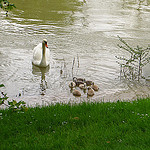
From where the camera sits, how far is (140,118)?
5719 mm

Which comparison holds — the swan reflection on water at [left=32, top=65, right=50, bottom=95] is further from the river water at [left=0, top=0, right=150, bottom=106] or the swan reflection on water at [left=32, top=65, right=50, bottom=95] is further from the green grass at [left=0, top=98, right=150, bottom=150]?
the green grass at [left=0, top=98, right=150, bottom=150]

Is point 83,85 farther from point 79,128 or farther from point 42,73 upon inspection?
point 79,128

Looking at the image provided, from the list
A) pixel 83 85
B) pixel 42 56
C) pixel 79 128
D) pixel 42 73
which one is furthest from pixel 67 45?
pixel 79 128

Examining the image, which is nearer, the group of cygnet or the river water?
the group of cygnet

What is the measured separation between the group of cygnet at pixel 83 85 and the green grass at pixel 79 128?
9.02ft

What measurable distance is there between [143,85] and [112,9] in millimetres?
14459

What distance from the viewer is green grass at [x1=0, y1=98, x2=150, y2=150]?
486 cm

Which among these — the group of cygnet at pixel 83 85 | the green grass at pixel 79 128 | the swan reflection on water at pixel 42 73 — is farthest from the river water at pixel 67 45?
the green grass at pixel 79 128

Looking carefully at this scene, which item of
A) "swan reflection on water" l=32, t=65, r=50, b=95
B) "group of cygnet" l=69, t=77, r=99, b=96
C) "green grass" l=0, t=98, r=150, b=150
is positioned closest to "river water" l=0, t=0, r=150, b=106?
"swan reflection on water" l=32, t=65, r=50, b=95

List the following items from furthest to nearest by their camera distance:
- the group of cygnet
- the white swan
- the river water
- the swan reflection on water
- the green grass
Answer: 1. the white swan
2. the swan reflection on water
3. the river water
4. the group of cygnet
5. the green grass

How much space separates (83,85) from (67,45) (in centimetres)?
474

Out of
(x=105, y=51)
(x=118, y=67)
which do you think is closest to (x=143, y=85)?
(x=118, y=67)

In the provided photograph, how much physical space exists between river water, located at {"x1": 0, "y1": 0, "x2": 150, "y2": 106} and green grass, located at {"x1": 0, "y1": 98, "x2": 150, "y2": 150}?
1940mm

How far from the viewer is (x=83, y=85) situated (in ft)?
32.0
